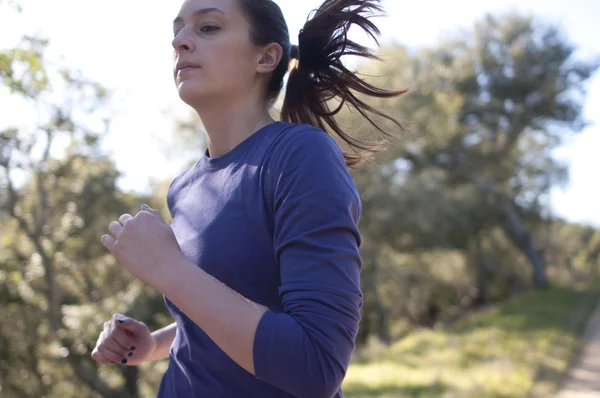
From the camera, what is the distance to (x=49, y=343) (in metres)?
9.16

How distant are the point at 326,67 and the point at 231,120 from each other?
39 cm

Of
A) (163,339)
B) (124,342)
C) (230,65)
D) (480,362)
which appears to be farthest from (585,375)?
(230,65)

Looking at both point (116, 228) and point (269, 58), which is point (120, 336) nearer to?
point (116, 228)

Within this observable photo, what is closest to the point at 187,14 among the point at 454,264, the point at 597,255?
the point at 454,264

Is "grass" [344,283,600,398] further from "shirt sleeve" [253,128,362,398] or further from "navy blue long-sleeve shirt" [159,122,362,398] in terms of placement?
"shirt sleeve" [253,128,362,398]

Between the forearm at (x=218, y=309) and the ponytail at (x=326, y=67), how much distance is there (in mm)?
796

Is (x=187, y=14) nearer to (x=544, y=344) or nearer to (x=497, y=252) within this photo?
→ (x=544, y=344)

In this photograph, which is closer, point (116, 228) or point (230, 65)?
point (116, 228)

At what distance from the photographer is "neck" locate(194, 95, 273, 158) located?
1556 millimetres

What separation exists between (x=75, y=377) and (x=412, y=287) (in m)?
15.3

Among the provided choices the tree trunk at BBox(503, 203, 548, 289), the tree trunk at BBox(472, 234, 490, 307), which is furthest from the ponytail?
the tree trunk at BBox(472, 234, 490, 307)

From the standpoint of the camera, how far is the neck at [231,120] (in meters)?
1.56

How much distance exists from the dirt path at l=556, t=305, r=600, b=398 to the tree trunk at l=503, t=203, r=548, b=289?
13678 mm

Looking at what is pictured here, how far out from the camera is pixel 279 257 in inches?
48.4
